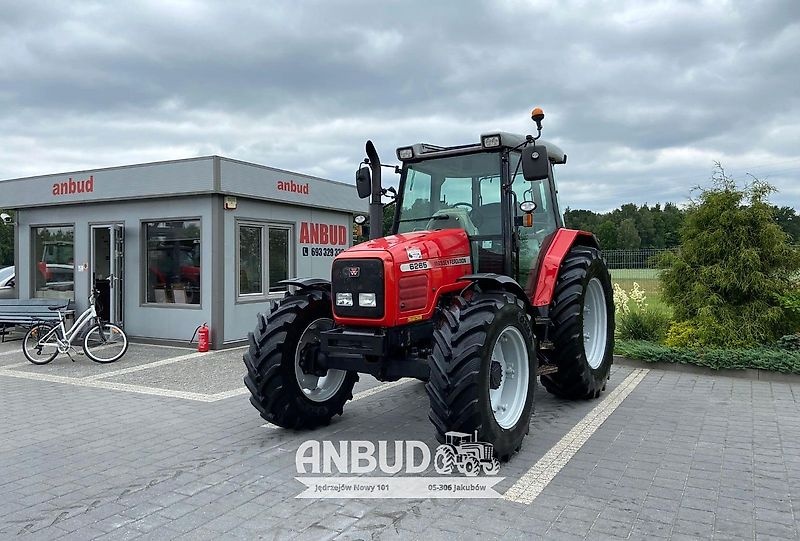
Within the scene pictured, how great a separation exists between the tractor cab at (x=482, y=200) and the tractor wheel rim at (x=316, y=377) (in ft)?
4.25

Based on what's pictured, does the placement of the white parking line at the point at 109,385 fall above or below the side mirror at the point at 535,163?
below

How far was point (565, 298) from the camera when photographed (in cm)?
602

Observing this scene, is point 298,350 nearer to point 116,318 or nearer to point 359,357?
point 359,357

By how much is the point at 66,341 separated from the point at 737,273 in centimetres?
999

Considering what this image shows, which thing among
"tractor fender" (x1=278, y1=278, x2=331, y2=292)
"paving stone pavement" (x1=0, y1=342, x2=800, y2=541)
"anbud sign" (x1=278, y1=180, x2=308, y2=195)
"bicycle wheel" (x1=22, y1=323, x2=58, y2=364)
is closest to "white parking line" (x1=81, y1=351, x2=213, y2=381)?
"paving stone pavement" (x1=0, y1=342, x2=800, y2=541)

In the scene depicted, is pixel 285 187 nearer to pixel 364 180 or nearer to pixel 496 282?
pixel 364 180

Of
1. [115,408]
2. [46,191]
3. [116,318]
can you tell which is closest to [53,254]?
[46,191]

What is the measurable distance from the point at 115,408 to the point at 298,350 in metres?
2.50

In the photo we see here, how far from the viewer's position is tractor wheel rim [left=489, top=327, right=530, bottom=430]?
4.87m

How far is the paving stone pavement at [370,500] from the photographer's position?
11.7 feet

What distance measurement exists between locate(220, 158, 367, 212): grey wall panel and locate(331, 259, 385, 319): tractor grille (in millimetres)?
6067

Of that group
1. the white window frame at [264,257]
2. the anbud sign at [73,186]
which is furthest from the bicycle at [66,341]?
the anbud sign at [73,186]

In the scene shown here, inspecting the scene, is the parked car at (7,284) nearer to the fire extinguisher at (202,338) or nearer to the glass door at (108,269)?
the glass door at (108,269)

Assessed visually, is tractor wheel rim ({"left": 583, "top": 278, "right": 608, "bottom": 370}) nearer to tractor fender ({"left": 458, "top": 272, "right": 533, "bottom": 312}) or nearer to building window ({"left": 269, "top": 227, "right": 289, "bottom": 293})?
tractor fender ({"left": 458, "top": 272, "right": 533, "bottom": 312})
